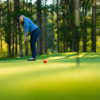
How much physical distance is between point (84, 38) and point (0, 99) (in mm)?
27394

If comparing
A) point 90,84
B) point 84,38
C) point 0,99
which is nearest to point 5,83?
point 0,99

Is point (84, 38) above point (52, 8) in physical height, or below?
below

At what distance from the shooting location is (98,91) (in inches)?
118

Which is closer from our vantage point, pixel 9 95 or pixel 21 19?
pixel 9 95

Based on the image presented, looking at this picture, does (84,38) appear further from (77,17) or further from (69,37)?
(77,17)

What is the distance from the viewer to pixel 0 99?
111 inches

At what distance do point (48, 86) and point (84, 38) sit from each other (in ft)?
87.6

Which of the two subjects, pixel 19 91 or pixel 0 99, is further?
pixel 19 91

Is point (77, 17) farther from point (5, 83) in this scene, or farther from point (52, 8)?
point (52, 8)

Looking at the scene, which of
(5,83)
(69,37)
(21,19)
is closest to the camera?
(5,83)

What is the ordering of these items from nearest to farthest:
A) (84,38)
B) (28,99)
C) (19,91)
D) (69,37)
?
(28,99)
(19,91)
(69,37)
(84,38)

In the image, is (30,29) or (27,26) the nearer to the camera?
(27,26)

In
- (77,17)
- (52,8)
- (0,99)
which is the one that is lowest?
(0,99)

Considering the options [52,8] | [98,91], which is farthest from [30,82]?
[52,8]
